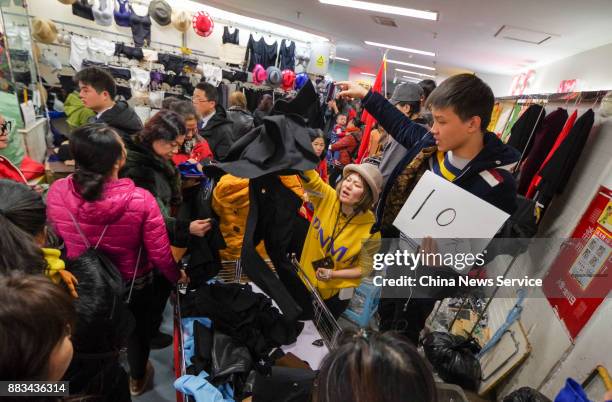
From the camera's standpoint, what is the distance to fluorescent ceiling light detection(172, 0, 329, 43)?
309 inches

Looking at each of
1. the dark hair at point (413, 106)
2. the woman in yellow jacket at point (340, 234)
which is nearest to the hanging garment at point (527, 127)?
the dark hair at point (413, 106)

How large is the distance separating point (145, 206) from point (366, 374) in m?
1.39

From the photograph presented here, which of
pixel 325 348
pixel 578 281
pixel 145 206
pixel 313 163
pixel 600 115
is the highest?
pixel 600 115

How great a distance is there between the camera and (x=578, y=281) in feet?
6.86

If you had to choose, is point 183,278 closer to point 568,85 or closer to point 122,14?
point 568,85

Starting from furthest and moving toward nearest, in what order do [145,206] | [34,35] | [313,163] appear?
[34,35] → [145,206] → [313,163]

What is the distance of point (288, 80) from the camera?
8.82 m

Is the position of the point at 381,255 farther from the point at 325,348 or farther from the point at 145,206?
the point at 145,206

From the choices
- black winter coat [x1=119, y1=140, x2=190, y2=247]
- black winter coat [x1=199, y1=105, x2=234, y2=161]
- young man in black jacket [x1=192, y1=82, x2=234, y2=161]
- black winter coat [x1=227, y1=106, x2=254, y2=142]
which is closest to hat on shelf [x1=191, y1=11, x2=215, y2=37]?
black winter coat [x1=227, y1=106, x2=254, y2=142]

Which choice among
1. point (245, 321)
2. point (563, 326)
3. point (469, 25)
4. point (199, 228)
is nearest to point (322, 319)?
point (245, 321)

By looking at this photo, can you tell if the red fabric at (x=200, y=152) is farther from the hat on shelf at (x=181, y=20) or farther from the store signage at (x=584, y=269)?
the hat on shelf at (x=181, y=20)

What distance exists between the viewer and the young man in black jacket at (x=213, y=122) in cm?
353

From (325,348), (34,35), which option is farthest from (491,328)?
(34,35)

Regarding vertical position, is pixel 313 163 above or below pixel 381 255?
above
